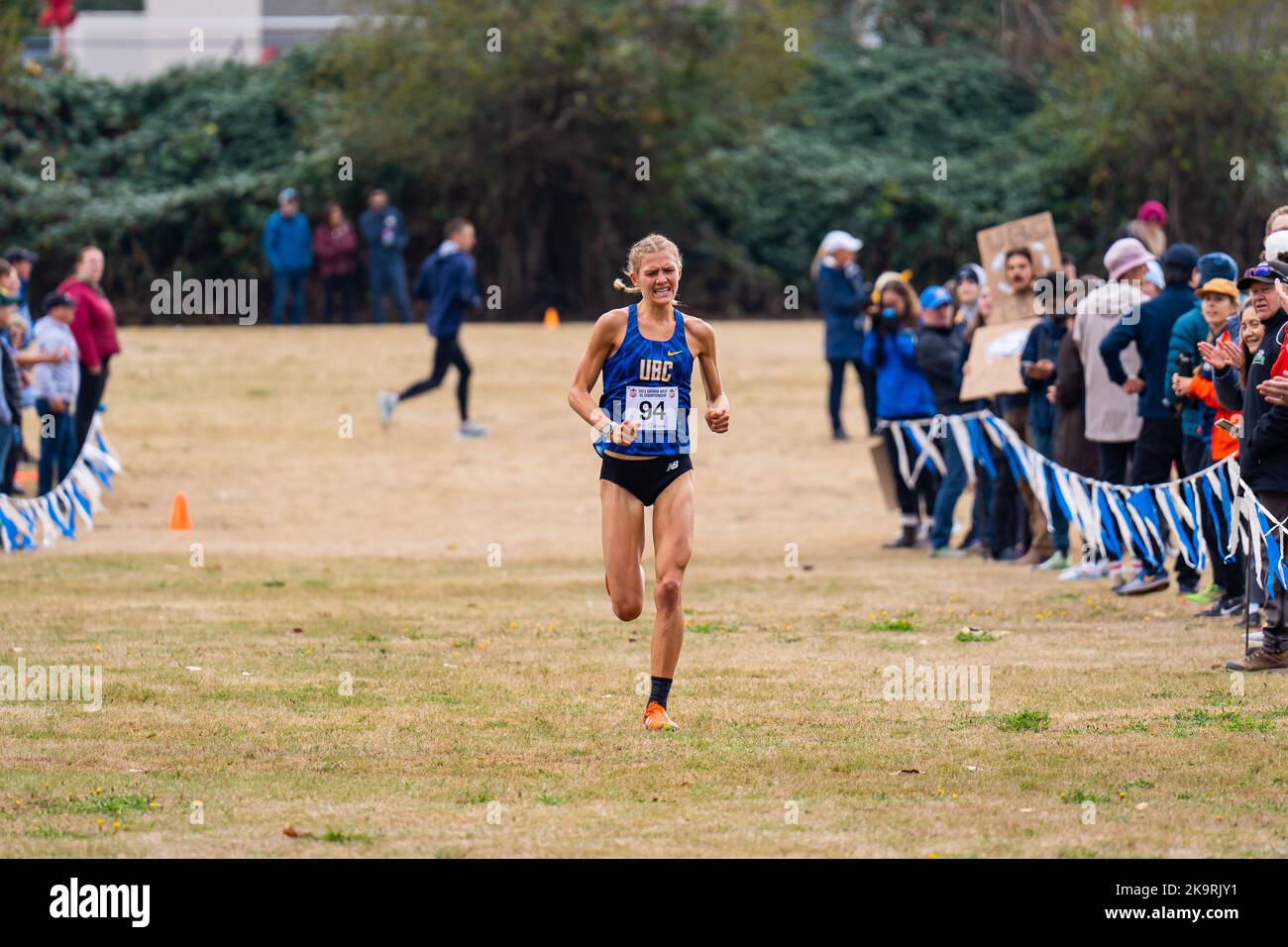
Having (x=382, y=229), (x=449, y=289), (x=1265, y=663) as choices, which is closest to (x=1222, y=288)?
(x=1265, y=663)

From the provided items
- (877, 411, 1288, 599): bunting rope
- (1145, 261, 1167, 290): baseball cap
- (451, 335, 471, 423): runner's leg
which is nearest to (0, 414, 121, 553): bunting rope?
(451, 335, 471, 423): runner's leg

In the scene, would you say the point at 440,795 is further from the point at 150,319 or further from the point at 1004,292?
the point at 150,319

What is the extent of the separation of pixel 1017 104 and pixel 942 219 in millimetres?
5213

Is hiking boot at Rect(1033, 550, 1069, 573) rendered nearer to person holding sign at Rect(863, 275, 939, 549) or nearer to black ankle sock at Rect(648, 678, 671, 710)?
person holding sign at Rect(863, 275, 939, 549)

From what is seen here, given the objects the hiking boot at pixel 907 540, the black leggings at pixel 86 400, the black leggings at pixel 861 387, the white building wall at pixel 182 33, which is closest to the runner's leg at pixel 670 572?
the hiking boot at pixel 907 540

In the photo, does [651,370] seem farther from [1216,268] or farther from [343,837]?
[1216,268]

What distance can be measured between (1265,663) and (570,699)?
3.50m

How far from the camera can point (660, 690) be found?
936cm

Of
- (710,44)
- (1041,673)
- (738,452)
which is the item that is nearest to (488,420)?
(738,452)

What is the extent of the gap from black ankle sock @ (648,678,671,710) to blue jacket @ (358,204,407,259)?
23516 mm

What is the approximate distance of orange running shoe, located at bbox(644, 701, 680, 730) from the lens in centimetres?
927

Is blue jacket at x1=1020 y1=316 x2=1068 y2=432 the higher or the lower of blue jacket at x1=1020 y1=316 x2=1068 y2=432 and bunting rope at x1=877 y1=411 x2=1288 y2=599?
the higher

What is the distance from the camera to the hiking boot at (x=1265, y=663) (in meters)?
10.5
